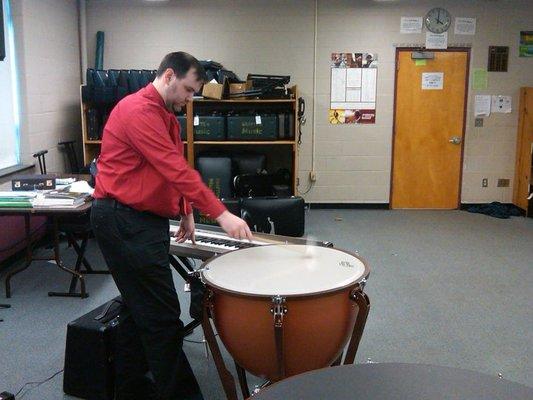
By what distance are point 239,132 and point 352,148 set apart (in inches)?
64.2

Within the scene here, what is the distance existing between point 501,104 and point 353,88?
1771mm

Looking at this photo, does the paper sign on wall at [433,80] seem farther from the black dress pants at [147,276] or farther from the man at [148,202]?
the black dress pants at [147,276]

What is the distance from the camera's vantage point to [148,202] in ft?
7.05

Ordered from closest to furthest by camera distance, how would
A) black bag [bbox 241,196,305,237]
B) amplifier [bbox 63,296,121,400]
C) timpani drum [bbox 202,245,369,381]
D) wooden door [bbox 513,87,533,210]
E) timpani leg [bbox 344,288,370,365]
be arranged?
timpani drum [bbox 202,245,369,381], timpani leg [bbox 344,288,370,365], amplifier [bbox 63,296,121,400], black bag [bbox 241,196,305,237], wooden door [bbox 513,87,533,210]

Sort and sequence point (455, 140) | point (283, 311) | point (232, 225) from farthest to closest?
point (455, 140) → point (232, 225) → point (283, 311)

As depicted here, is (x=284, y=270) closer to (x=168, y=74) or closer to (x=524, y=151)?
(x=168, y=74)

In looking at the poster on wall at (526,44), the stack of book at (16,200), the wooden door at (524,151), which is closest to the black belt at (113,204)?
the stack of book at (16,200)

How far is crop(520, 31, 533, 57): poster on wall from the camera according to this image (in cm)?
661

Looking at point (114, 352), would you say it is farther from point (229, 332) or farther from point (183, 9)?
point (183, 9)

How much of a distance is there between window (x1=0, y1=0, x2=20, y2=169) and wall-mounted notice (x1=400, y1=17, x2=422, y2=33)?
164 inches

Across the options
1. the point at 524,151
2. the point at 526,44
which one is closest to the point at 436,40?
the point at 526,44

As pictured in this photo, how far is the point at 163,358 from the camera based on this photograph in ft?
7.34

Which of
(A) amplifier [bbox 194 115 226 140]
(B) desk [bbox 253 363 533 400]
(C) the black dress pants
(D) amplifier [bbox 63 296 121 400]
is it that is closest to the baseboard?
(A) amplifier [bbox 194 115 226 140]

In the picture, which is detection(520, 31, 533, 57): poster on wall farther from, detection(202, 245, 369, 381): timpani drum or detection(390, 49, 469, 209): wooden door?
detection(202, 245, 369, 381): timpani drum
